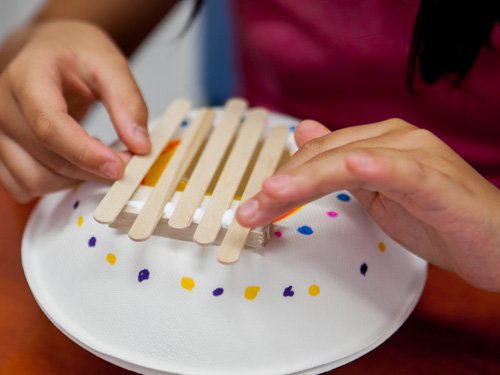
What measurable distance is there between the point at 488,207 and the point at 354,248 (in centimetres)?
13

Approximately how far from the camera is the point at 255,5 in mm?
900

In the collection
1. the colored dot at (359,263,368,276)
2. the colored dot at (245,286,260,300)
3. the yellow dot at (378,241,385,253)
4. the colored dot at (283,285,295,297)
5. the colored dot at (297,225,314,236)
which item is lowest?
the yellow dot at (378,241,385,253)

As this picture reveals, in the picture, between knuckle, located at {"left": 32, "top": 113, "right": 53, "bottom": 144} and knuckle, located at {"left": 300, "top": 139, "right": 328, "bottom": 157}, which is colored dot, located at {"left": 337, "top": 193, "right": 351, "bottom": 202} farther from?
knuckle, located at {"left": 32, "top": 113, "right": 53, "bottom": 144}

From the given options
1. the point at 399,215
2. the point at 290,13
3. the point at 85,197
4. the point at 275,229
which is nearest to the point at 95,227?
the point at 85,197

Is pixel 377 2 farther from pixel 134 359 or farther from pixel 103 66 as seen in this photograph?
pixel 134 359

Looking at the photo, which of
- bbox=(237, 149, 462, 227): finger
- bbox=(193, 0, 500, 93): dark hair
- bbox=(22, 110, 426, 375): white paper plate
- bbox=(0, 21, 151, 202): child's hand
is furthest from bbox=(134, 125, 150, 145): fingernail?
bbox=(193, 0, 500, 93): dark hair

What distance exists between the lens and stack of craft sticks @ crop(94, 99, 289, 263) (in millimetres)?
531

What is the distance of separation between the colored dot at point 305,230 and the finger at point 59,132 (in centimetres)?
18

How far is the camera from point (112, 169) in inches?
23.2

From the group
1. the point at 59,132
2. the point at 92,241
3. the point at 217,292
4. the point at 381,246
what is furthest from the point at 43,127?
the point at 381,246

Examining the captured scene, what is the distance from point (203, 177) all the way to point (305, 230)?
112mm

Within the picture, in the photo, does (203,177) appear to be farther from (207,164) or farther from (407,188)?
(407,188)

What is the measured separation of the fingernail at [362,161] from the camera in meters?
0.43

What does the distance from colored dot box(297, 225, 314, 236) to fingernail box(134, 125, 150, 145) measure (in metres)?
0.19
